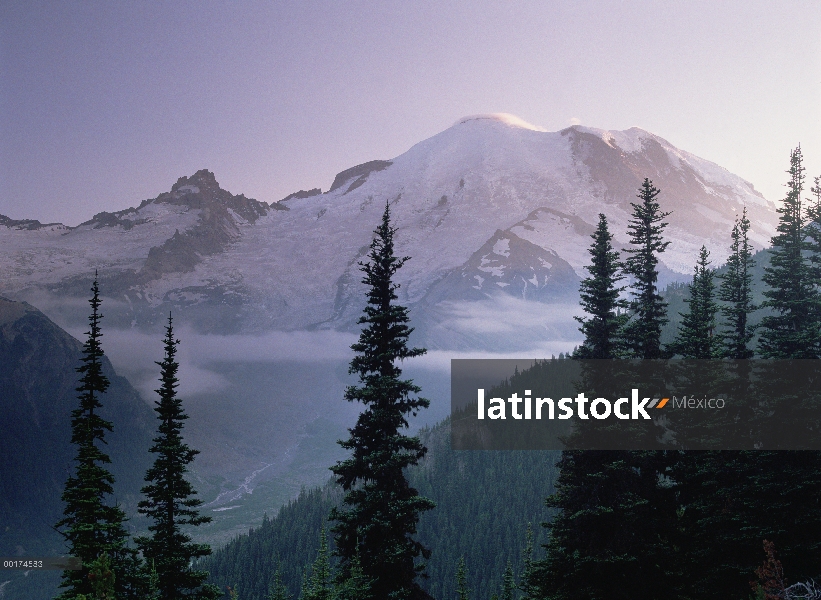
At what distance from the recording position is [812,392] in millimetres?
38719

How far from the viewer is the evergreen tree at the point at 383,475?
30.5 meters

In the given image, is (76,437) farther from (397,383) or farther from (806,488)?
(806,488)

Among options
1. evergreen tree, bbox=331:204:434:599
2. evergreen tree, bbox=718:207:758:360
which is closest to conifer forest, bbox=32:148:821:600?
evergreen tree, bbox=331:204:434:599

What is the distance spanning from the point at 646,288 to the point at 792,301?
8042 millimetres

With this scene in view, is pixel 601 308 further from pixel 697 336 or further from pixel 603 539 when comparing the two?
pixel 603 539

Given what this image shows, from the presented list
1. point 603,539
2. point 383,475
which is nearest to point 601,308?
point 603,539

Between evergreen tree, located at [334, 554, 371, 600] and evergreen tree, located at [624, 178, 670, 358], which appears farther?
evergreen tree, located at [624, 178, 670, 358]

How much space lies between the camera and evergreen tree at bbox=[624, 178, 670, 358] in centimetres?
4228

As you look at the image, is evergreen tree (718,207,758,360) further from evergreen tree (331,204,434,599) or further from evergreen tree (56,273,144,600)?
evergreen tree (56,273,144,600)

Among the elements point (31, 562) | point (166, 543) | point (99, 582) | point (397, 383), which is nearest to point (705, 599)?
point (397, 383)

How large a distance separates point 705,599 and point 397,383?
2058cm

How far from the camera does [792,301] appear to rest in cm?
4131

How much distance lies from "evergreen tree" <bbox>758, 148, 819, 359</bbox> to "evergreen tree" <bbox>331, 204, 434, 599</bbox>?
22.1 m

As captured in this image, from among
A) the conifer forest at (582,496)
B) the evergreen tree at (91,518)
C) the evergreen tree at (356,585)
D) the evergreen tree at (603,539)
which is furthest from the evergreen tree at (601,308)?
the evergreen tree at (91,518)
